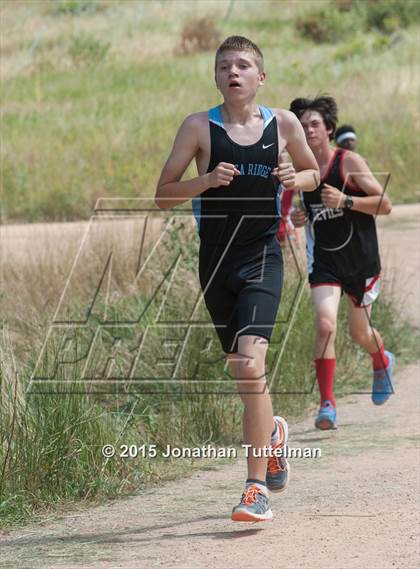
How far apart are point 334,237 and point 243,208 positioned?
2275 mm

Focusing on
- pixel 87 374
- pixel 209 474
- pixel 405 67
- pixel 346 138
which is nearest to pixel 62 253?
pixel 346 138

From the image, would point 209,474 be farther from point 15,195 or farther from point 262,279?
point 15,195

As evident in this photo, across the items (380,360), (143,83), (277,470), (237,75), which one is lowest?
(143,83)

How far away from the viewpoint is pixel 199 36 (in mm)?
36938

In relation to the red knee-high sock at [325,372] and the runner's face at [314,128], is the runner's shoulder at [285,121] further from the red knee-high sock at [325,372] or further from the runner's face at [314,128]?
the red knee-high sock at [325,372]

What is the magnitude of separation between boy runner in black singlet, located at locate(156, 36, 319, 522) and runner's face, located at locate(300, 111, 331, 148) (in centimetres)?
182

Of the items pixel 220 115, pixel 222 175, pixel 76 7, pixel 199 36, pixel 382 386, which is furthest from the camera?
pixel 76 7

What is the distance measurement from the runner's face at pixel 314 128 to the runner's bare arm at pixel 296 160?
161 centimetres

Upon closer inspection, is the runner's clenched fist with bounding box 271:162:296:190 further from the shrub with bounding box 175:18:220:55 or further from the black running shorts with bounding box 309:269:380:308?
the shrub with bounding box 175:18:220:55

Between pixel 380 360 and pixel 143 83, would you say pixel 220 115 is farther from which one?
pixel 143 83

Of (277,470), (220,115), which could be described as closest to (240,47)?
(220,115)

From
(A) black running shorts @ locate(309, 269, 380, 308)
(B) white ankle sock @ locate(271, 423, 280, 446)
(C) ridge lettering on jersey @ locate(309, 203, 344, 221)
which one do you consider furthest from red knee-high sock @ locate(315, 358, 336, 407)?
(B) white ankle sock @ locate(271, 423, 280, 446)

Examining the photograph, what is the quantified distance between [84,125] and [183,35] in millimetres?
15505

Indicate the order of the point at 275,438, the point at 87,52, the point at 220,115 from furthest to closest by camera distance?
the point at 87,52
the point at 275,438
the point at 220,115
